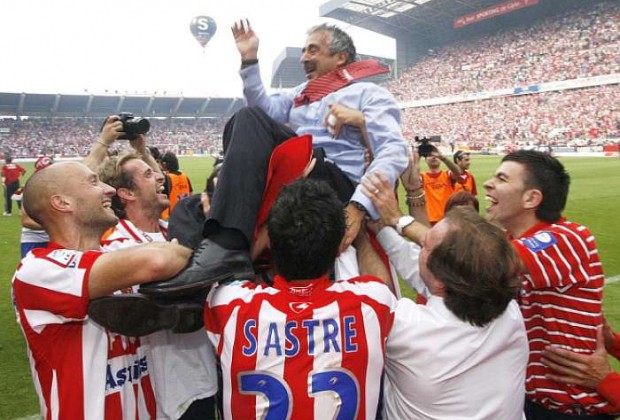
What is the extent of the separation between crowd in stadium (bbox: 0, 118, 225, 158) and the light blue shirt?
56.1 meters

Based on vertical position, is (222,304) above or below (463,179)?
above

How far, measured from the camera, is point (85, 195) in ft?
6.81

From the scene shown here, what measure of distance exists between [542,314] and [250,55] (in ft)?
6.08

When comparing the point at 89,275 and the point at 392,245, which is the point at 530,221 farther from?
the point at 89,275

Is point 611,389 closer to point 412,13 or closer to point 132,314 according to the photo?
point 132,314

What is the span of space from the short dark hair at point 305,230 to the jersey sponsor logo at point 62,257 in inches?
29.1

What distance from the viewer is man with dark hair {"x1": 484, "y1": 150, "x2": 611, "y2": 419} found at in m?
2.12

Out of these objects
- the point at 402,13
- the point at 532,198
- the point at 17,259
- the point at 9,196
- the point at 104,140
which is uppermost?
the point at 402,13

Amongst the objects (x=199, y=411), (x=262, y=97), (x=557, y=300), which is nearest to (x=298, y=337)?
(x=199, y=411)

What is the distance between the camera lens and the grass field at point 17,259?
393 cm

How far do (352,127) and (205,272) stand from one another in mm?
1156

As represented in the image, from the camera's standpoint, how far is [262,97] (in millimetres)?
2816

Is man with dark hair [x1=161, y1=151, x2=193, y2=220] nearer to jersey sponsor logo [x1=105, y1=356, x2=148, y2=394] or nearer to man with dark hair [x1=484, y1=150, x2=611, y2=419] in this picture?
jersey sponsor logo [x1=105, y1=356, x2=148, y2=394]

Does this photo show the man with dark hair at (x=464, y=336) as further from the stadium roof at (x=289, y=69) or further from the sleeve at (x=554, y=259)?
the stadium roof at (x=289, y=69)
